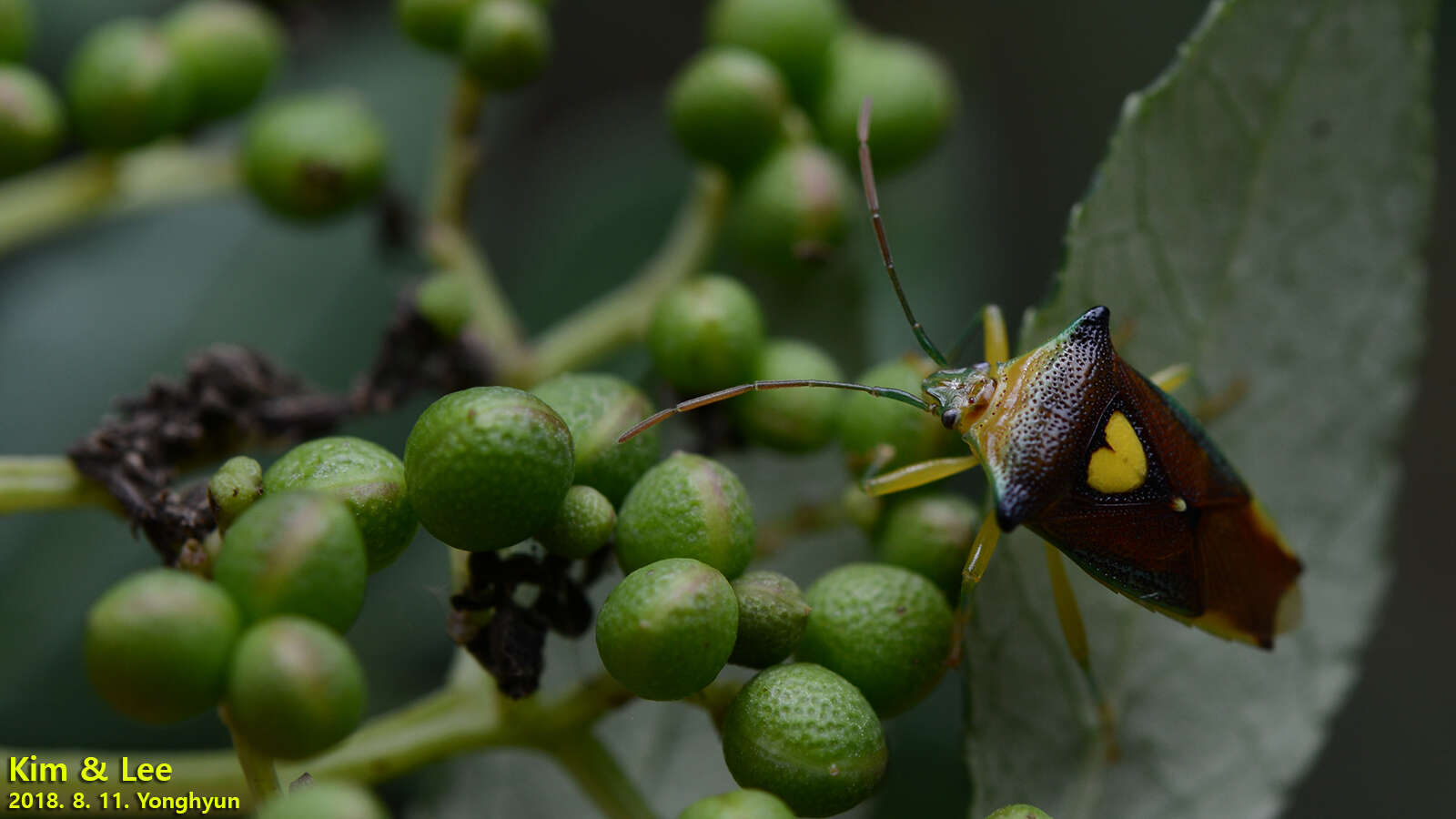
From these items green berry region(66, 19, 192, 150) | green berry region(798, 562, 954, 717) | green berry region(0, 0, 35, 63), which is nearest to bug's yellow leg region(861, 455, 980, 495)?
green berry region(798, 562, 954, 717)

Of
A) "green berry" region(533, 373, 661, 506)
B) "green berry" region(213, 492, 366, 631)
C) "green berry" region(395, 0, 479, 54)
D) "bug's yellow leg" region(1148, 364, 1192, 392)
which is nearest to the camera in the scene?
"green berry" region(213, 492, 366, 631)

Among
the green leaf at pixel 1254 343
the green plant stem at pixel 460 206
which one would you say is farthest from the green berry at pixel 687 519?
the green plant stem at pixel 460 206

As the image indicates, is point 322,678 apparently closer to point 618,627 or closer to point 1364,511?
point 618,627

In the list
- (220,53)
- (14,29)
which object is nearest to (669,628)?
(220,53)

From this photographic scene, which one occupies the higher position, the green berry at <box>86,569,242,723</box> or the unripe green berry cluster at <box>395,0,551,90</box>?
the unripe green berry cluster at <box>395,0,551,90</box>

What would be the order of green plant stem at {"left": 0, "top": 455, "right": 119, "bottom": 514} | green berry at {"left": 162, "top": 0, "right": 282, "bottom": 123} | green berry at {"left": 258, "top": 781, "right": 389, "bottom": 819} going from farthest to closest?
green berry at {"left": 162, "top": 0, "right": 282, "bottom": 123} < green plant stem at {"left": 0, "top": 455, "right": 119, "bottom": 514} < green berry at {"left": 258, "top": 781, "right": 389, "bottom": 819}

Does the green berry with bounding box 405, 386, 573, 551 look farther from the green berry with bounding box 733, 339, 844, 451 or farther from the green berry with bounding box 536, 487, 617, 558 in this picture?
the green berry with bounding box 733, 339, 844, 451
